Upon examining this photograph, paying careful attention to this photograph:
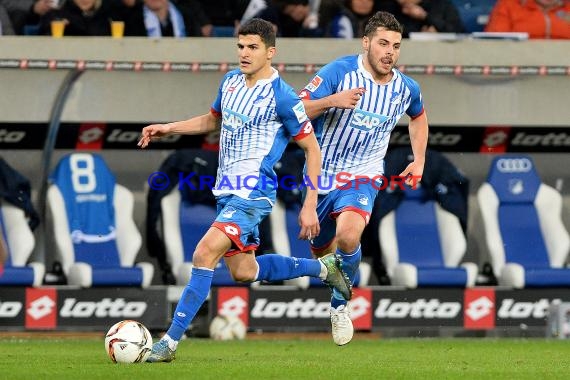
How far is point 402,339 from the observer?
13.4 metres

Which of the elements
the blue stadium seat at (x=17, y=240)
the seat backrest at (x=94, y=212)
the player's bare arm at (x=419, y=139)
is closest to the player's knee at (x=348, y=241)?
the player's bare arm at (x=419, y=139)

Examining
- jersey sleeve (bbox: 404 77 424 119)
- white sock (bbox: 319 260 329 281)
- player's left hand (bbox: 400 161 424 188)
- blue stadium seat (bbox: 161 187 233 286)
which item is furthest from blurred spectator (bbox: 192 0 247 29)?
white sock (bbox: 319 260 329 281)

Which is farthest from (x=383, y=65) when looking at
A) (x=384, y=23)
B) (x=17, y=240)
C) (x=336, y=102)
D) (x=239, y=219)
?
(x=17, y=240)

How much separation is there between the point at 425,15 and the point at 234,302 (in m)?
3.30

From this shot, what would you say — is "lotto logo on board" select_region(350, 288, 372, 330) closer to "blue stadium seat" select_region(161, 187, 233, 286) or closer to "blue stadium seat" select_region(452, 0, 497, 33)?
"blue stadium seat" select_region(161, 187, 233, 286)

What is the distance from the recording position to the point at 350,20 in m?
14.2

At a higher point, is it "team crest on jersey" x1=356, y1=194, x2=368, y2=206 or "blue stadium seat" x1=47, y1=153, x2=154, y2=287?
"team crest on jersey" x1=356, y1=194, x2=368, y2=206

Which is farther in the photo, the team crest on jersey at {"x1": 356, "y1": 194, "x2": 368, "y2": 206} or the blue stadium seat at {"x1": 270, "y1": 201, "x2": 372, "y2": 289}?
the blue stadium seat at {"x1": 270, "y1": 201, "x2": 372, "y2": 289}

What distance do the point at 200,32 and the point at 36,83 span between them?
1.58m

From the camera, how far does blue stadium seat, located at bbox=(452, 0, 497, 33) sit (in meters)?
15.1

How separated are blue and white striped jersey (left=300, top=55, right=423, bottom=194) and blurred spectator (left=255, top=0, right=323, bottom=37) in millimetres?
3813

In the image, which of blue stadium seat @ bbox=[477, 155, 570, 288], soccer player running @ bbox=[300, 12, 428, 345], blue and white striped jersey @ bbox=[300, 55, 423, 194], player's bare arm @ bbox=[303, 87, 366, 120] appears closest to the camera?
player's bare arm @ bbox=[303, 87, 366, 120]

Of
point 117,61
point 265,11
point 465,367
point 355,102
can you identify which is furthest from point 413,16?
point 465,367

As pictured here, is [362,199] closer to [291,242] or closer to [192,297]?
[192,297]
